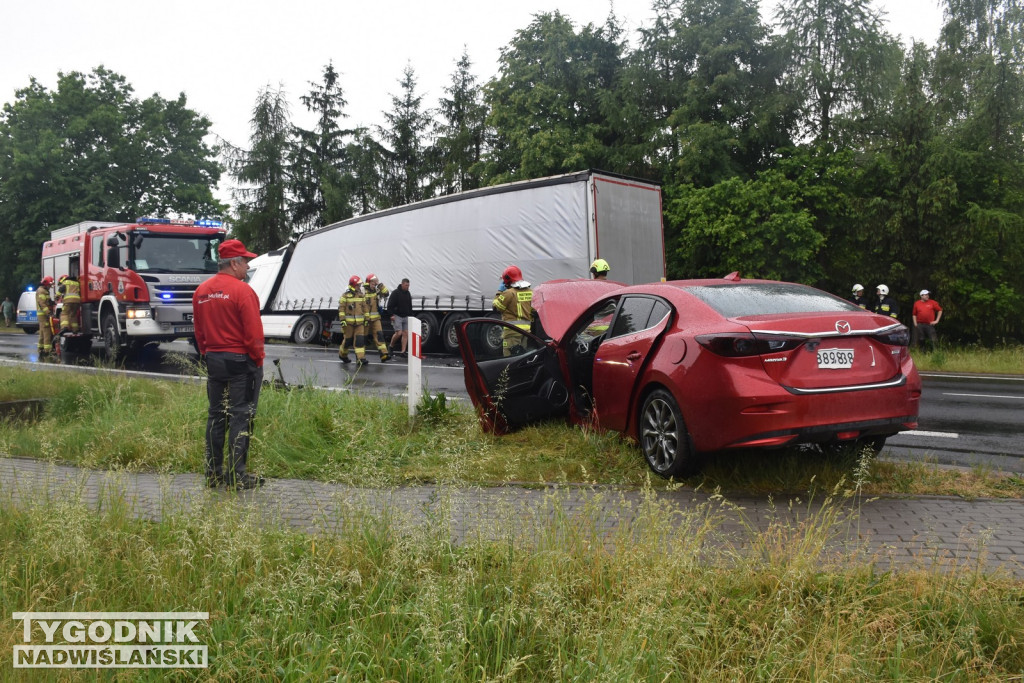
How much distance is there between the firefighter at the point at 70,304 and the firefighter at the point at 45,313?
1754mm

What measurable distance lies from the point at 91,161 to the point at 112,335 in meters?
34.1

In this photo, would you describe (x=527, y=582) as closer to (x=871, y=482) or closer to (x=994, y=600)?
(x=994, y=600)

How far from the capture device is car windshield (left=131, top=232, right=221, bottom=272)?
16.7m

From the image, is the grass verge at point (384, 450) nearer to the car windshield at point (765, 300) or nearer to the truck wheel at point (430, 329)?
the car windshield at point (765, 300)

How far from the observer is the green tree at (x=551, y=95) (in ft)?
89.2

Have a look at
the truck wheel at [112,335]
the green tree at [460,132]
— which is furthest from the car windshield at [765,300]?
the green tree at [460,132]

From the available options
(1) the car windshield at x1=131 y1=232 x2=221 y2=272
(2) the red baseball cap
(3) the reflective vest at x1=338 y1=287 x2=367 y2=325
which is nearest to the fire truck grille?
(1) the car windshield at x1=131 y1=232 x2=221 y2=272

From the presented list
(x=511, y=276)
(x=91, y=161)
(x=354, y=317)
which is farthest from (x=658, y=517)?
(x=91, y=161)

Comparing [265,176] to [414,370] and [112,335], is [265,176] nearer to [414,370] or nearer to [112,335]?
[112,335]

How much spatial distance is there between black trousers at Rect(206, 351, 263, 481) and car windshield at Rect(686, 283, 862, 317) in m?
3.32

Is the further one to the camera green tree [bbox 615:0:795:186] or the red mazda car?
green tree [bbox 615:0:795:186]

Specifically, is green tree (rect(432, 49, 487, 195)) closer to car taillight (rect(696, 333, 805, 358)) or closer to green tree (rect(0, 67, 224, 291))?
green tree (rect(0, 67, 224, 291))

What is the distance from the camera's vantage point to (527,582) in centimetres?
343

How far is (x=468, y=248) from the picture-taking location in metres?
19.4
